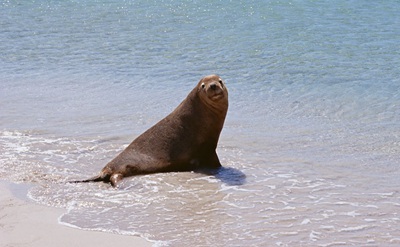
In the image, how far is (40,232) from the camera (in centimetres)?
585

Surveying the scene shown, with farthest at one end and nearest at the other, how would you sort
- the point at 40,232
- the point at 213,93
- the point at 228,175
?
the point at 213,93, the point at 228,175, the point at 40,232

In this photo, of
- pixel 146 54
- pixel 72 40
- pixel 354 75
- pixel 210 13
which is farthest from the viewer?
pixel 210 13

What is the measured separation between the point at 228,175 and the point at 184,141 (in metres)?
0.59

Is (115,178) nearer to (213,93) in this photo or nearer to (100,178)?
(100,178)

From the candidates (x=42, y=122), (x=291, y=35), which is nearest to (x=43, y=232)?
(x=42, y=122)

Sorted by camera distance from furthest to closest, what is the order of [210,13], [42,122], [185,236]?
[210,13] < [42,122] < [185,236]

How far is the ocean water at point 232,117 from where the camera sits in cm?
629

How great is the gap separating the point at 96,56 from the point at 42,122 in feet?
16.7

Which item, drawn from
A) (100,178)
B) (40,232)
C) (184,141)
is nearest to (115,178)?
(100,178)

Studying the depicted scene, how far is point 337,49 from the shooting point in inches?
556

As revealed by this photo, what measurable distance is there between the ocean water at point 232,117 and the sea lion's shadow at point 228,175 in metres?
0.04

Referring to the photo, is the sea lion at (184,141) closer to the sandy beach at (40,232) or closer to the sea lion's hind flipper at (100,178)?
the sea lion's hind flipper at (100,178)

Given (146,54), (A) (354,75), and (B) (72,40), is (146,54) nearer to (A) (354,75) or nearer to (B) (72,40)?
(B) (72,40)

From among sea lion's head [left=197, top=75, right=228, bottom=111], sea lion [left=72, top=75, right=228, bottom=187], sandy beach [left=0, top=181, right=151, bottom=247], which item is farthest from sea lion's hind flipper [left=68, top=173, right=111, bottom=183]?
sea lion's head [left=197, top=75, right=228, bottom=111]
